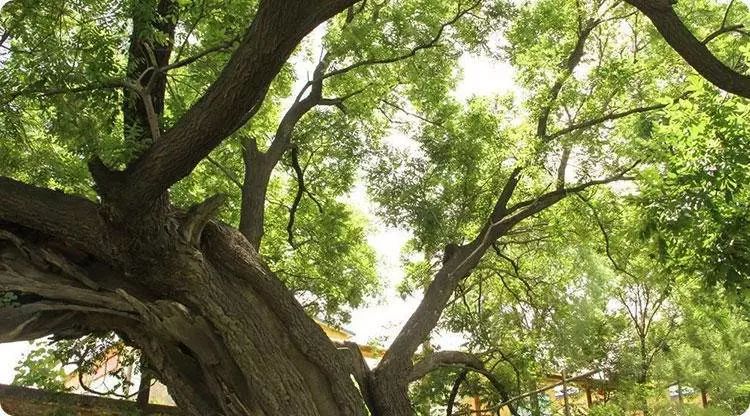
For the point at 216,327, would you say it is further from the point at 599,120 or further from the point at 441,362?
the point at 599,120

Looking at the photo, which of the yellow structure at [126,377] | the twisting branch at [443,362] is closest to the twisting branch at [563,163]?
the twisting branch at [443,362]

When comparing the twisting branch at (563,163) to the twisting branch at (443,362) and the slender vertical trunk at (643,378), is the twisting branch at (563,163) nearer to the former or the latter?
the twisting branch at (443,362)

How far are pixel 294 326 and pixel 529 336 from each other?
20.1ft

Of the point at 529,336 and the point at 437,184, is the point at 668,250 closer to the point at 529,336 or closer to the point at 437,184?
the point at 437,184

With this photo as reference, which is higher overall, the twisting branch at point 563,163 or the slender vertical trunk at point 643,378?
the twisting branch at point 563,163

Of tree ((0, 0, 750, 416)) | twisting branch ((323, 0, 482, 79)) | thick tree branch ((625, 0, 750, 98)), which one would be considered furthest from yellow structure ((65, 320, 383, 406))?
thick tree branch ((625, 0, 750, 98))

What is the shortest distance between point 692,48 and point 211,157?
5854mm

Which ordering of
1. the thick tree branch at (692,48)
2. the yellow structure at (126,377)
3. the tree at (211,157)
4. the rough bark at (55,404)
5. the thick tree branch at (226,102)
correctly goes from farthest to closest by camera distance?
the yellow structure at (126,377) → the rough bark at (55,404) → the tree at (211,157) → the thick tree branch at (692,48) → the thick tree branch at (226,102)

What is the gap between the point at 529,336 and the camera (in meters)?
10.4

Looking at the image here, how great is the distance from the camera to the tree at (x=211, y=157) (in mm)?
4230

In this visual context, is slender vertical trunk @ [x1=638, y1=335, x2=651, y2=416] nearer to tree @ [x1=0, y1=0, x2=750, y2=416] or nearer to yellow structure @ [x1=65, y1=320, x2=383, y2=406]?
yellow structure @ [x1=65, y1=320, x2=383, y2=406]

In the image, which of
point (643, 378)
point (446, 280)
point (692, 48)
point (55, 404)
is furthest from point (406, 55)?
point (643, 378)

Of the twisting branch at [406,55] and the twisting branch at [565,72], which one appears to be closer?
the twisting branch at [406,55]

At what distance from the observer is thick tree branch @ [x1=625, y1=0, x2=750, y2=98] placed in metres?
3.84
